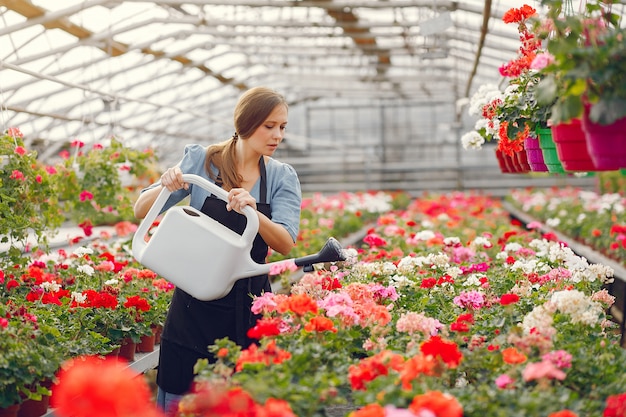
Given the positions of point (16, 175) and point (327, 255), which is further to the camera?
point (16, 175)

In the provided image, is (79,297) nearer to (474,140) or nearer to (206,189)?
(206,189)

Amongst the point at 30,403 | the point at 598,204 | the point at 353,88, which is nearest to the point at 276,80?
the point at 353,88

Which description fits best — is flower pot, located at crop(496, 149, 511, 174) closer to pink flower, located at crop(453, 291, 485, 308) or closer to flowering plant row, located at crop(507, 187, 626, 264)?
pink flower, located at crop(453, 291, 485, 308)

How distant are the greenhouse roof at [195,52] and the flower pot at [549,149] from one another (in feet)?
5.17

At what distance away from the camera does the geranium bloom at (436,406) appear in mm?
1389

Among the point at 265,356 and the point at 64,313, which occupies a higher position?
the point at 265,356

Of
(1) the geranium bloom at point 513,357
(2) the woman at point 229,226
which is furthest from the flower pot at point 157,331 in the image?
(1) the geranium bloom at point 513,357

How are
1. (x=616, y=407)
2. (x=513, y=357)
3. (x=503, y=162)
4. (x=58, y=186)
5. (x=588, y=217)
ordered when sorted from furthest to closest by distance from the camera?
(x=588, y=217), (x=58, y=186), (x=503, y=162), (x=513, y=357), (x=616, y=407)

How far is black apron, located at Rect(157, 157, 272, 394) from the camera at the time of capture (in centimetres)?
226

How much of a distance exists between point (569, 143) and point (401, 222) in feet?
17.9

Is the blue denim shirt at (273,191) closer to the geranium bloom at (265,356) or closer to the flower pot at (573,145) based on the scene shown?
the geranium bloom at (265,356)

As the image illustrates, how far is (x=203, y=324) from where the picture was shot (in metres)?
2.26

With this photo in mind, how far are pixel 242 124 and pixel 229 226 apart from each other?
11.2 inches

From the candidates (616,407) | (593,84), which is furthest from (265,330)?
(593,84)
